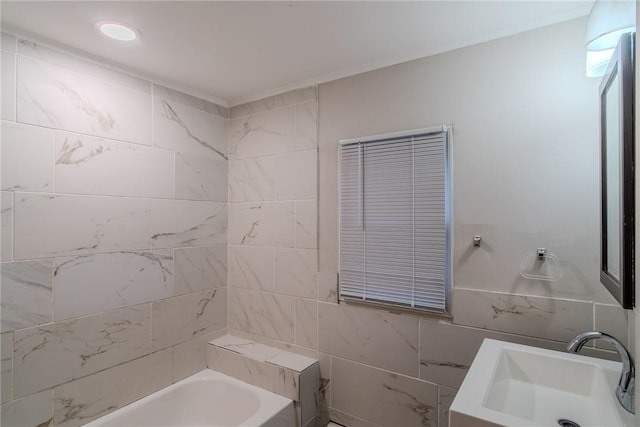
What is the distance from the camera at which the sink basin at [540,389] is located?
38.3 inches

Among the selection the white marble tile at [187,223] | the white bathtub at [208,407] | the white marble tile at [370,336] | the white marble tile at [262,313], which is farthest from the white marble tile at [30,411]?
the white marble tile at [370,336]

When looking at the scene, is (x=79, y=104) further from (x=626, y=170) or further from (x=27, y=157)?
(x=626, y=170)

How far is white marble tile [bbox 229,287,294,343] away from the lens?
228cm

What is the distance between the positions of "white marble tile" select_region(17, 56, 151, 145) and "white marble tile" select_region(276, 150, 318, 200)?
2.82 ft

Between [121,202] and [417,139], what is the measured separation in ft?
5.65

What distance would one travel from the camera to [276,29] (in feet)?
5.09

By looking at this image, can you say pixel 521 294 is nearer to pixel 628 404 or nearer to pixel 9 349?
pixel 628 404

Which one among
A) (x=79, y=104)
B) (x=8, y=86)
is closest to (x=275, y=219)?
(x=79, y=104)

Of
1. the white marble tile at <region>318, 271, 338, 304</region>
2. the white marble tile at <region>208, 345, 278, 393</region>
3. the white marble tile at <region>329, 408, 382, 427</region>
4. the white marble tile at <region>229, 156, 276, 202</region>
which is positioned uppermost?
the white marble tile at <region>229, 156, 276, 202</region>

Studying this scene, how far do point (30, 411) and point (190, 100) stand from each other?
6.39ft

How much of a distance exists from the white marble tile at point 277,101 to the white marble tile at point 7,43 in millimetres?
1296

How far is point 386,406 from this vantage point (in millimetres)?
1872

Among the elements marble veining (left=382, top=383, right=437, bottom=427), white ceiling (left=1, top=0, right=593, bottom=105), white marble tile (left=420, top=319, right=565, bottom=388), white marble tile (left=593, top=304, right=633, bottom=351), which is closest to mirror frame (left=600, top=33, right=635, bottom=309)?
white marble tile (left=593, top=304, right=633, bottom=351)

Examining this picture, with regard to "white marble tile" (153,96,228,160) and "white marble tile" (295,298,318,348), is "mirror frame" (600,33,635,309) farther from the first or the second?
"white marble tile" (153,96,228,160)
